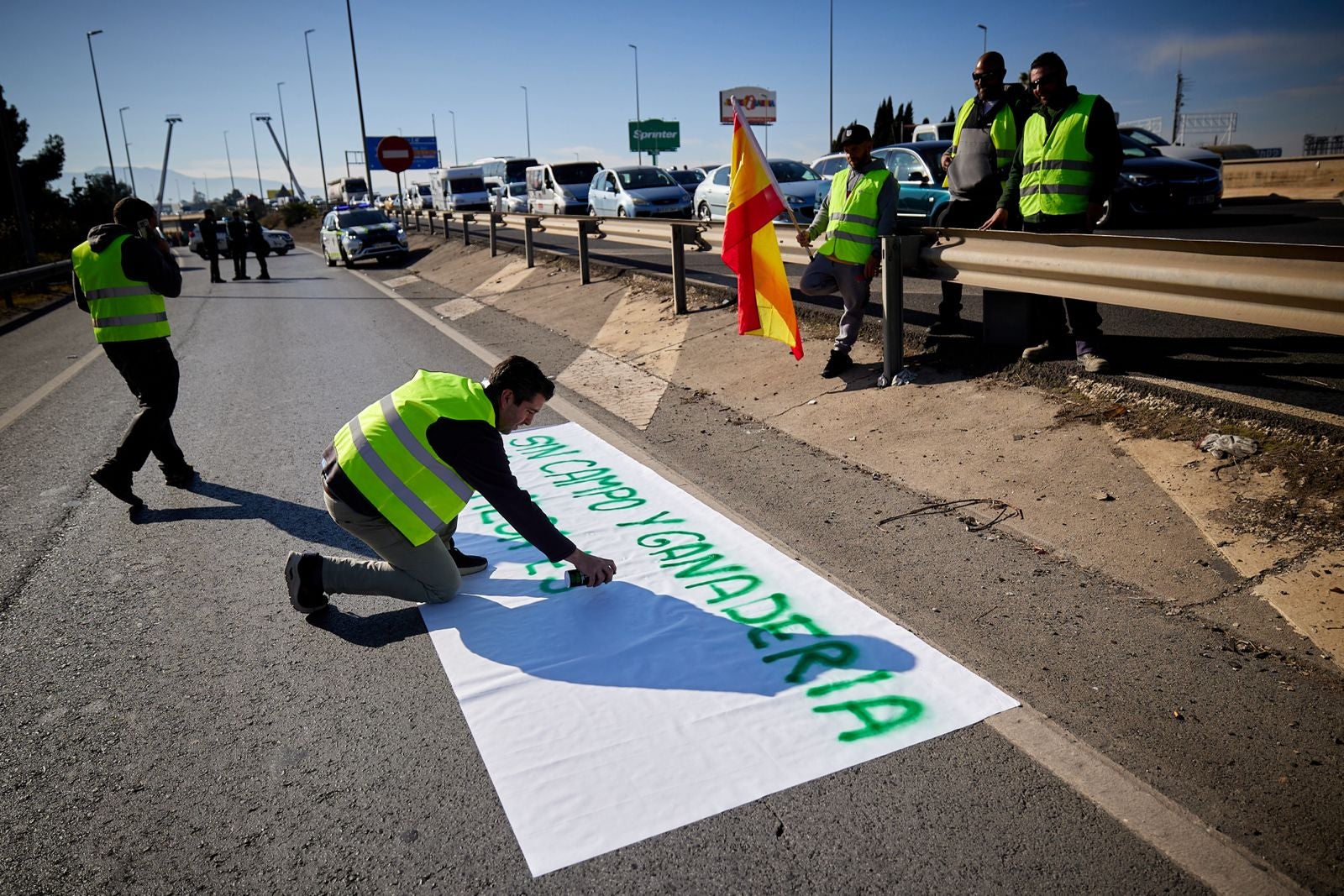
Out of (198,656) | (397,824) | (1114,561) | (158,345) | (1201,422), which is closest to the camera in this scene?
(397,824)

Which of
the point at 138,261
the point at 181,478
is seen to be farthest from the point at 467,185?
the point at 181,478

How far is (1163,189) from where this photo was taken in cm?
1499

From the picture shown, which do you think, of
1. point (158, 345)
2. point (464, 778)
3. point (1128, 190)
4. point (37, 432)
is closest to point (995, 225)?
point (464, 778)

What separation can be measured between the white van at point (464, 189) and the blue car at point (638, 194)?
17.3 meters

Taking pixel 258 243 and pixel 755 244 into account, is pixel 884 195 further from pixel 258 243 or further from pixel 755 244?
pixel 258 243

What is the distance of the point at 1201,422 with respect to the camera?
186 inches

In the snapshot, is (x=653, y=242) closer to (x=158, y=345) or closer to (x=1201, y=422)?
(x=158, y=345)

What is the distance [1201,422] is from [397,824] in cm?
437

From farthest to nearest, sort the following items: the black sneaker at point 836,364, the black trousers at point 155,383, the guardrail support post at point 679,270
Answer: the guardrail support post at point 679,270
the black sneaker at point 836,364
the black trousers at point 155,383

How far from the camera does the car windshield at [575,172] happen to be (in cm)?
2947

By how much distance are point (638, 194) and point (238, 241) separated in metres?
10.7

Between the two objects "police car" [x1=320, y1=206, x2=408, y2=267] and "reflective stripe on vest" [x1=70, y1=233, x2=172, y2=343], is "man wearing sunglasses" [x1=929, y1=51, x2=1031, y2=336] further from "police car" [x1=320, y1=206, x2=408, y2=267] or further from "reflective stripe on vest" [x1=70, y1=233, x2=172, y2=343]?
"police car" [x1=320, y1=206, x2=408, y2=267]

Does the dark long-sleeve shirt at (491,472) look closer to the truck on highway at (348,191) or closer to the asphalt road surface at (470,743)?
the asphalt road surface at (470,743)

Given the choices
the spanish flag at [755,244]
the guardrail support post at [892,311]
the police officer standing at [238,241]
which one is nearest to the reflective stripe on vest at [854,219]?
the guardrail support post at [892,311]
